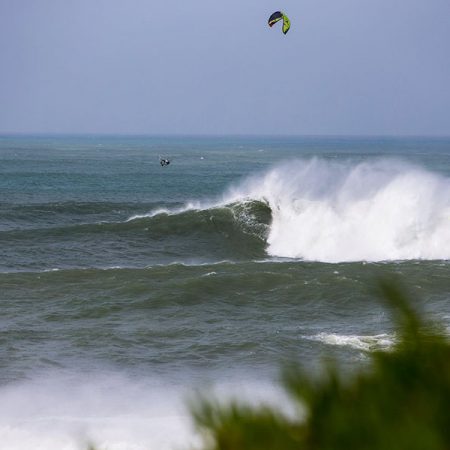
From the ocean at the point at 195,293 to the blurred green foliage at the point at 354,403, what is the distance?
0.08 metres

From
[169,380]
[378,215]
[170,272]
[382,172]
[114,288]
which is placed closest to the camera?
[169,380]

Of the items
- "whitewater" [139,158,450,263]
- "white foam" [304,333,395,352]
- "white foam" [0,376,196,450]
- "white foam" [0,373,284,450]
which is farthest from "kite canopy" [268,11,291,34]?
"white foam" [0,376,196,450]

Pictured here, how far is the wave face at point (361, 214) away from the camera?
2559cm

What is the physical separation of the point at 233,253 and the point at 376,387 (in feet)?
74.8

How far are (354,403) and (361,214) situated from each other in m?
26.3

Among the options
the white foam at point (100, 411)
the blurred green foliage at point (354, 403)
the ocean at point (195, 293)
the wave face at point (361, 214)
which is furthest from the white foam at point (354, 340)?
the blurred green foliage at point (354, 403)

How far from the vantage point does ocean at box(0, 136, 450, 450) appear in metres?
11.0

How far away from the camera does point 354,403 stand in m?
2.38

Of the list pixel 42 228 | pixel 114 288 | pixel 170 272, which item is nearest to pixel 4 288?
pixel 114 288

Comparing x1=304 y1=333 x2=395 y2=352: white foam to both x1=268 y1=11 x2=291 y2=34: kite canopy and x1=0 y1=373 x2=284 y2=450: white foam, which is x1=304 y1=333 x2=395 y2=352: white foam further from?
x1=268 y1=11 x2=291 y2=34: kite canopy

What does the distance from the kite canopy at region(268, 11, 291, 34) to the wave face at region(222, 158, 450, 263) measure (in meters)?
6.22

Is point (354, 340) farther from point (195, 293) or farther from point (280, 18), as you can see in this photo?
point (280, 18)

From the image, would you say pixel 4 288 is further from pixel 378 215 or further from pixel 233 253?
pixel 378 215

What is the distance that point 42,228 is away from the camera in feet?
93.7
